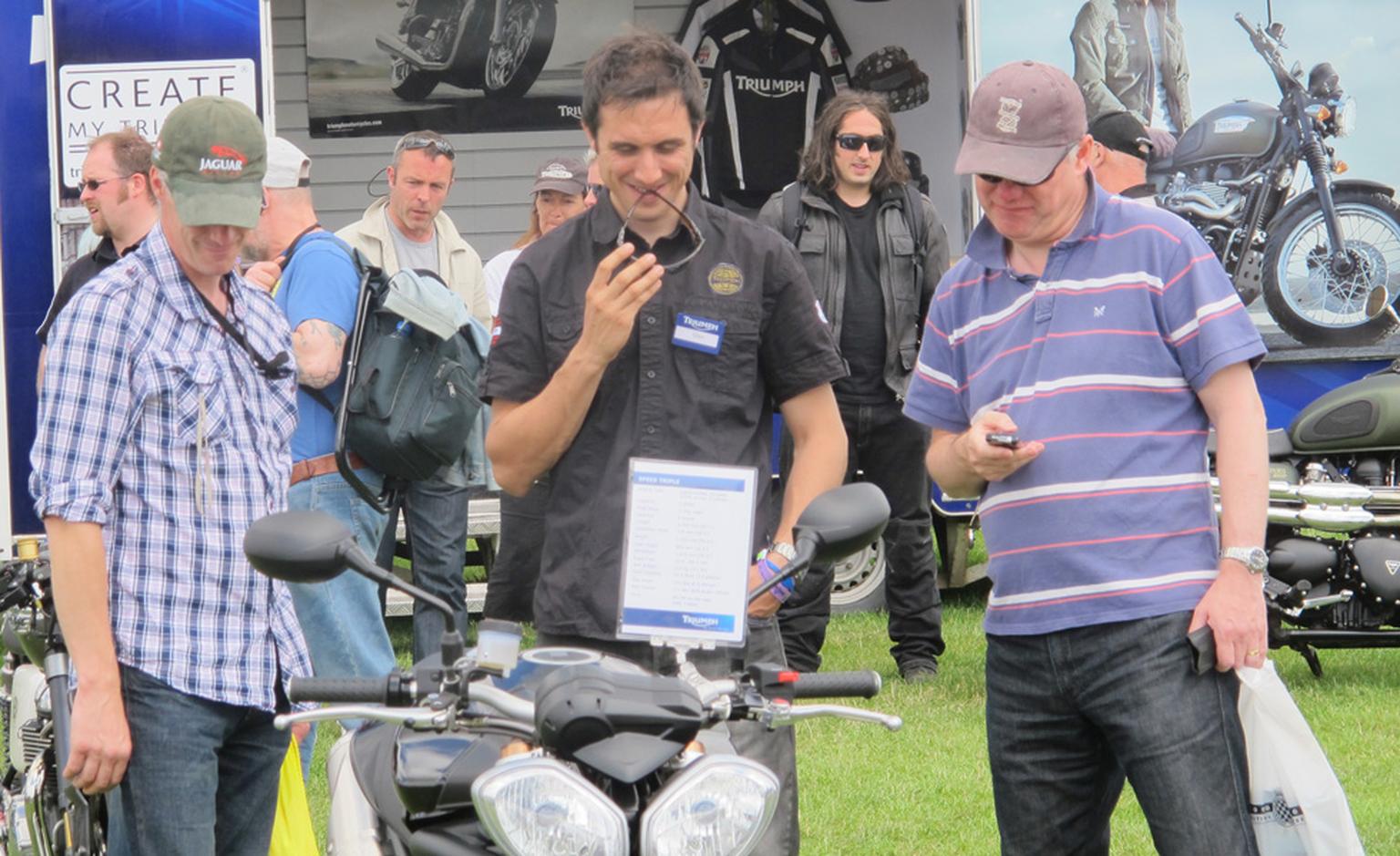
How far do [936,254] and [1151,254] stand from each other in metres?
4.20

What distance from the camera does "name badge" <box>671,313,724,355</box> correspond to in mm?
3289

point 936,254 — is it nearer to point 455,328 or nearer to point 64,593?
point 455,328

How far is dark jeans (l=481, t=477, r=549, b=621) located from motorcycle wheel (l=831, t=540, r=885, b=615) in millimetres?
3741

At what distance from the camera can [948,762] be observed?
20.5 feet

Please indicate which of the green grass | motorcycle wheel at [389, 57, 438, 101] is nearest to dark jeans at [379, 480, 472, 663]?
the green grass

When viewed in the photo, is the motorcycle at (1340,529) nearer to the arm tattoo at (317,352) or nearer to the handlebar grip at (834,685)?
the arm tattoo at (317,352)

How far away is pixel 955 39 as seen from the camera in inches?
438

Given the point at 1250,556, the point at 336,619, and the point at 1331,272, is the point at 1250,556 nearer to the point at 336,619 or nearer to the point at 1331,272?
the point at 336,619

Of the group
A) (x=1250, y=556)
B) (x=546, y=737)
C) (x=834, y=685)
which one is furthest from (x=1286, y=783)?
(x=546, y=737)

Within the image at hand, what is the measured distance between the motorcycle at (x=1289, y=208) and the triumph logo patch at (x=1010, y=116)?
628cm

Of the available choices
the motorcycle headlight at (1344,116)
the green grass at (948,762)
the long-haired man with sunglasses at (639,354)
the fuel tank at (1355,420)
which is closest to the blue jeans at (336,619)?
the green grass at (948,762)

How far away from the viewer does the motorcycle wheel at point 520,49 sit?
11617 millimetres

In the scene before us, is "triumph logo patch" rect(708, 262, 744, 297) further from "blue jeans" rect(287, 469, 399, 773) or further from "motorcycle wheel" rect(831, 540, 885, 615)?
"motorcycle wheel" rect(831, 540, 885, 615)

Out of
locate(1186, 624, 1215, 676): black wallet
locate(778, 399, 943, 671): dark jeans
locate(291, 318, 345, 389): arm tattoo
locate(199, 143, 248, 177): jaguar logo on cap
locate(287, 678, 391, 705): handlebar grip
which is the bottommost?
locate(778, 399, 943, 671): dark jeans
